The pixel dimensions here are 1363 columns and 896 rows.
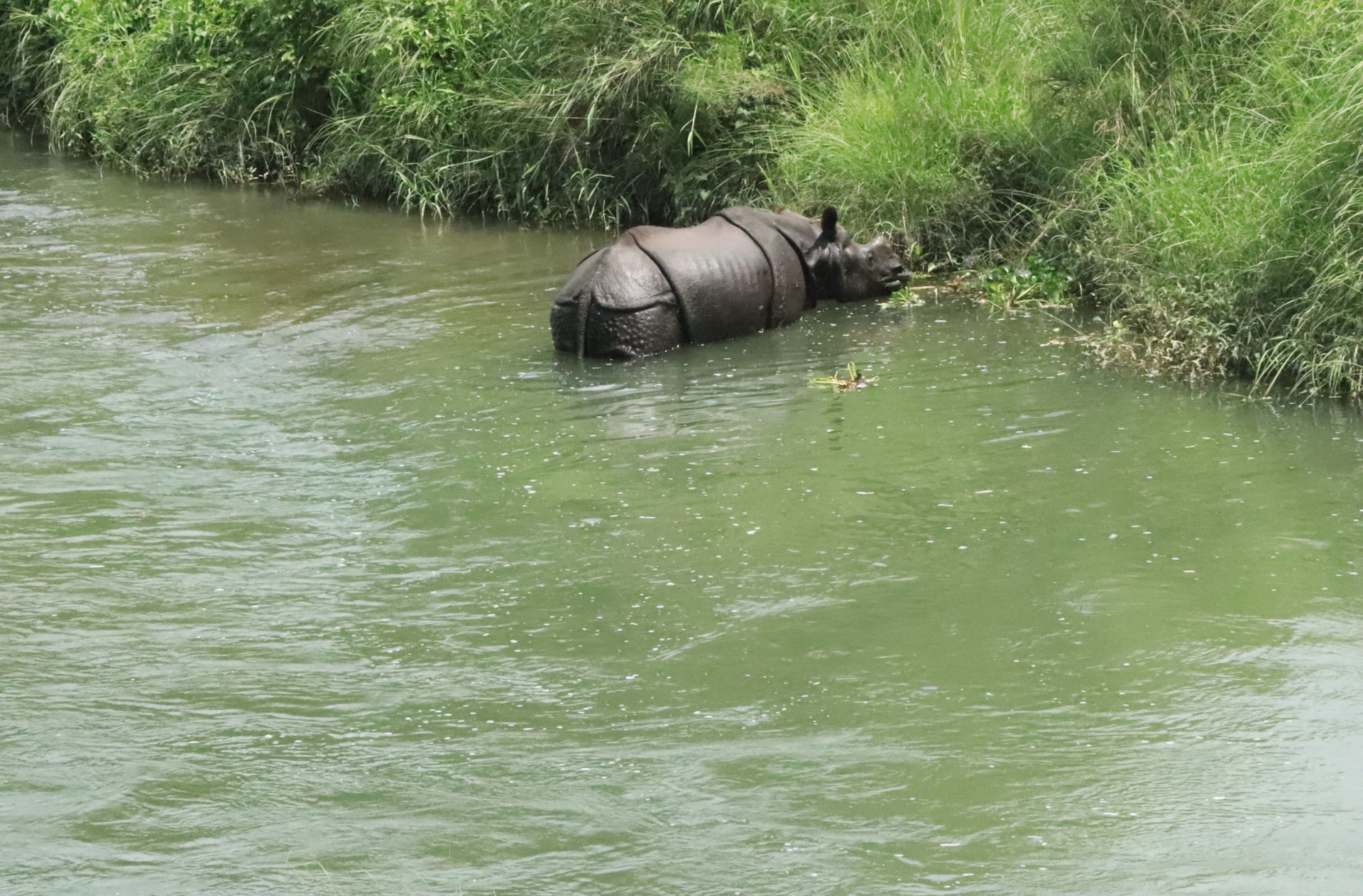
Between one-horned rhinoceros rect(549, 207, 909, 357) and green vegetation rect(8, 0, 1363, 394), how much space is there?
27.6 inches

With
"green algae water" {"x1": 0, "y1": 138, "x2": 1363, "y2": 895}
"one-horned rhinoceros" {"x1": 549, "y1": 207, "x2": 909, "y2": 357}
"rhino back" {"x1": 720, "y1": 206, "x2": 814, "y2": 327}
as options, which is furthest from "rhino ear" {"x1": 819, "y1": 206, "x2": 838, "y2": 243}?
"green algae water" {"x1": 0, "y1": 138, "x2": 1363, "y2": 895}

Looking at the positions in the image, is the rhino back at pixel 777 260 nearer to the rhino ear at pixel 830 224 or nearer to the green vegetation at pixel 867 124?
the rhino ear at pixel 830 224

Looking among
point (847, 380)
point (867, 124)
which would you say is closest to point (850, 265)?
point (867, 124)

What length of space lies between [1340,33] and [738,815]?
637cm

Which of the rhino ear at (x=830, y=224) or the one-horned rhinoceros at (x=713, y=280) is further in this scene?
the rhino ear at (x=830, y=224)

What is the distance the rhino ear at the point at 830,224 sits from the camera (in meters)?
9.98

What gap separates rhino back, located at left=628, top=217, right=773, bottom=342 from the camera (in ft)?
30.4

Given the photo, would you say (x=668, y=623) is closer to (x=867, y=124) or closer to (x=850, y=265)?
(x=850, y=265)

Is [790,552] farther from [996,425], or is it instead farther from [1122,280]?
[1122,280]

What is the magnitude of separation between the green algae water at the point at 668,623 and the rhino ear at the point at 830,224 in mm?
968

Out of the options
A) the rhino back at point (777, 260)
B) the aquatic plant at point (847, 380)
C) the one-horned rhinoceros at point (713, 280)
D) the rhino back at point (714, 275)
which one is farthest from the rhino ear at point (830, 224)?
the aquatic plant at point (847, 380)

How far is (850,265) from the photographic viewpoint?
10289 millimetres

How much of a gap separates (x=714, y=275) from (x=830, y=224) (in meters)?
1.09

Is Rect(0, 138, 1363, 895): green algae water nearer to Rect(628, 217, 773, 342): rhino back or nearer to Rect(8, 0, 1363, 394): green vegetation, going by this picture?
Rect(628, 217, 773, 342): rhino back
